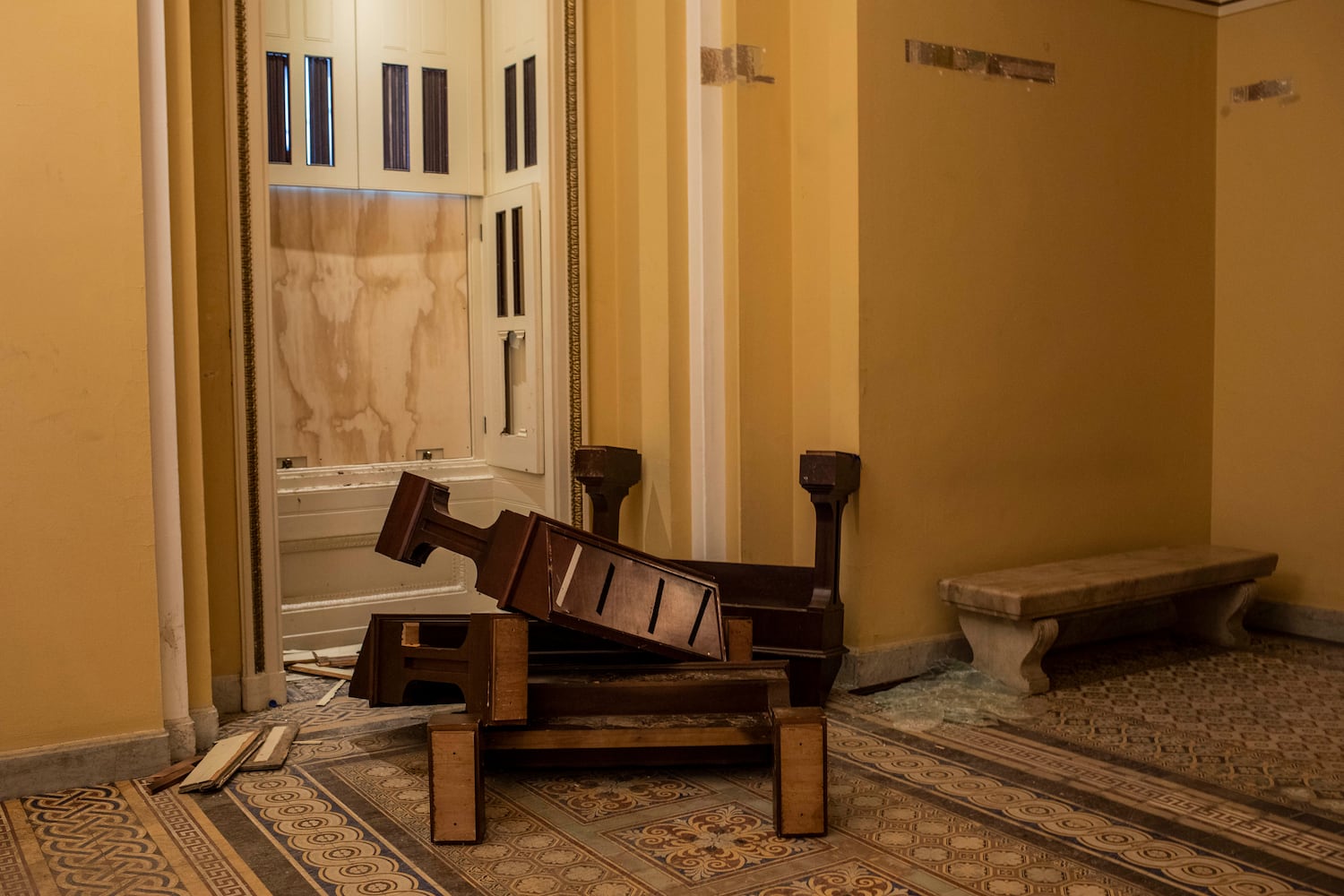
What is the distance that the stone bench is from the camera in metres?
5.25


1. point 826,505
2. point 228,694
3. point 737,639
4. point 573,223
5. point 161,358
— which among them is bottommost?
point 228,694

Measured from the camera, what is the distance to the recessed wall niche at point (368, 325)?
6.62m

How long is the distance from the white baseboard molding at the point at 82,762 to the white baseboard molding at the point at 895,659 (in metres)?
2.75

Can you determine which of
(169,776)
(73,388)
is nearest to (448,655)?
(169,776)

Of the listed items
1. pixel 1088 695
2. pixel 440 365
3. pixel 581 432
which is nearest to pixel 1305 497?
pixel 1088 695

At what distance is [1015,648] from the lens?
5.30 meters

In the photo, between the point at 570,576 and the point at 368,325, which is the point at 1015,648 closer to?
the point at 570,576

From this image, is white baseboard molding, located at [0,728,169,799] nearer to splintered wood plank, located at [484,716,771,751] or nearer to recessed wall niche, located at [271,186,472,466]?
splintered wood plank, located at [484,716,771,751]

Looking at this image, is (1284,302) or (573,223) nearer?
(573,223)

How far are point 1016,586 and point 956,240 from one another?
1579mm

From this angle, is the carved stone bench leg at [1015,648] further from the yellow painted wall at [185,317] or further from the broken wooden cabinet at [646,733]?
the yellow painted wall at [185,317]

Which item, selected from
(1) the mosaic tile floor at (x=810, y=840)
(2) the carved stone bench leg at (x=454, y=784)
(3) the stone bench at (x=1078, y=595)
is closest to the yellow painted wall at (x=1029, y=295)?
(3) the stone bench at (x=1078, y=595)

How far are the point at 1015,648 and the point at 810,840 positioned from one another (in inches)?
75.9

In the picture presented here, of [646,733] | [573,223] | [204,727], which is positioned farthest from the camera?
[573,223]
